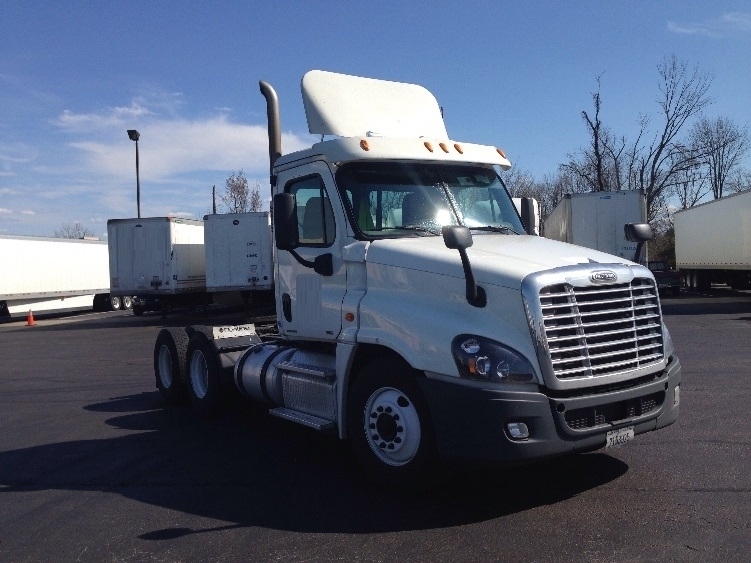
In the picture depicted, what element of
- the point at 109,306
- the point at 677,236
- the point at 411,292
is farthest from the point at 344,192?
the point at 677,236

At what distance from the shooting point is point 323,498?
18.7ft

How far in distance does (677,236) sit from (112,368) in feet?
108

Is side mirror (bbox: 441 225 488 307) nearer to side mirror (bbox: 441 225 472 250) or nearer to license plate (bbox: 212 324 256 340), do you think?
side mirror (bbox: 441 225 472 250)

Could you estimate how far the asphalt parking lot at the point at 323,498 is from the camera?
471 cm

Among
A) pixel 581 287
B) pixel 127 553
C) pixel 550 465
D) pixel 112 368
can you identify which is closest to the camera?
pixel 127 553

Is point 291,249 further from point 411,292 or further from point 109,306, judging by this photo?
point 109,306

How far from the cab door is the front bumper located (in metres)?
1.55

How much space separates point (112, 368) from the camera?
13.9 meters

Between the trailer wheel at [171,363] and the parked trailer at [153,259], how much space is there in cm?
1582

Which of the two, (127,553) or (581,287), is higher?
(581,287)

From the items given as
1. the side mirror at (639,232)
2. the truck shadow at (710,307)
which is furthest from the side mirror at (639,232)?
the truck shadow at (710,307)

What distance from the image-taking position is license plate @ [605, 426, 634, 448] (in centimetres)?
517

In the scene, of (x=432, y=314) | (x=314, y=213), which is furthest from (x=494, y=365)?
(x=314, y=213)

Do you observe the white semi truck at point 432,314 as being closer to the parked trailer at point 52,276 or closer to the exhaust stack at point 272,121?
the exhaust stack at point 272,121
